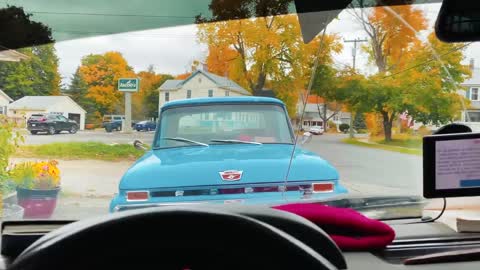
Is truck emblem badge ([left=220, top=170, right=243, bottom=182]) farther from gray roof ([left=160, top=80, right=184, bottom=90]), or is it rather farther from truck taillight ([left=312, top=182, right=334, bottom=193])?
gray roof ([left=160, top=80, right=184, bottom=90])

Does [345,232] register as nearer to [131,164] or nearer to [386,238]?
[386,238]

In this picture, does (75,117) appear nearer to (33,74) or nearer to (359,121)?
(33,74)

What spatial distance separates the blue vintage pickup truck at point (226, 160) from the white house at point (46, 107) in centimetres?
45

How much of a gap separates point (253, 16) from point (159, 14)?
54 cm

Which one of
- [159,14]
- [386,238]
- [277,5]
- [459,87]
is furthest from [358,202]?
[159,14]

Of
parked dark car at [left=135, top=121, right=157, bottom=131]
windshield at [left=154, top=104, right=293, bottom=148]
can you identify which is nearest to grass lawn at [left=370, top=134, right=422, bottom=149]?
windshield at [left=154, top=104, right=293, bottom=148]

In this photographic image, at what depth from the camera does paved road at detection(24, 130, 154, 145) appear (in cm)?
286

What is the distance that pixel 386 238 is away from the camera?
2.54 metres

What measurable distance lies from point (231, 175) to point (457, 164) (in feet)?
4.30

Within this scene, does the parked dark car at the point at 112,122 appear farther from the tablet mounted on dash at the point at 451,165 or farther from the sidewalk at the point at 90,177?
the tablet mounted on dash at the point at 451,165

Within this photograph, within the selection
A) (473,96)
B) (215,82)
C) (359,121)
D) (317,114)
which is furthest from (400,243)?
(215,82)

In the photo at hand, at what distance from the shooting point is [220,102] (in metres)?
3.09

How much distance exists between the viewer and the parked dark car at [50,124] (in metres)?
2.84

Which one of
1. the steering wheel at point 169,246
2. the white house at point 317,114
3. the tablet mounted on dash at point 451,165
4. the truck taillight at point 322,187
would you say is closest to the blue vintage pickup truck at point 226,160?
the truck taillight at point 322,187
